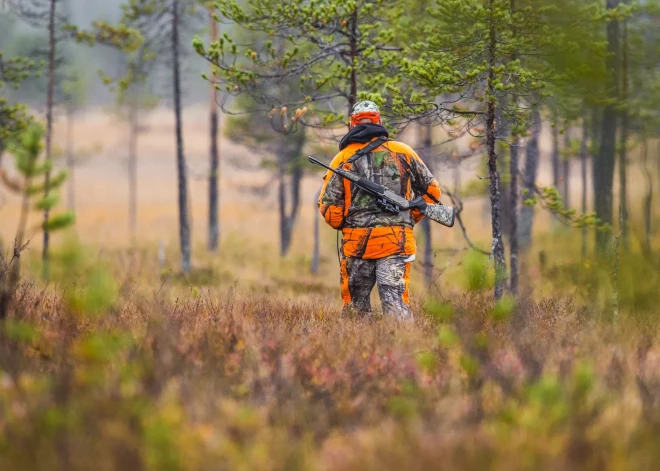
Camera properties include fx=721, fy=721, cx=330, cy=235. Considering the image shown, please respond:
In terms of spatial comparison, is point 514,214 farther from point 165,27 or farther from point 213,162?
point 213,162

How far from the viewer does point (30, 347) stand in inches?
193

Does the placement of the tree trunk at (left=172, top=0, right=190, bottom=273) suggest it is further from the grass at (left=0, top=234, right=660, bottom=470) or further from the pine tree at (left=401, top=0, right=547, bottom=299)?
the grass at (left=0, top=234, right=660, bottom=470)

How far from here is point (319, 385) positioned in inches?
176

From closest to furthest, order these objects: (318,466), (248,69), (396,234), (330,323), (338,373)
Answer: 1. (318,466)
2. (338,373)
3. (330,323)
4. (396,234)
5. (248,69)

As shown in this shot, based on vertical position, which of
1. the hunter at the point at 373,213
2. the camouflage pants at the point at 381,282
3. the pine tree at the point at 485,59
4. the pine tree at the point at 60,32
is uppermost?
the pine tree at the point at 60,32

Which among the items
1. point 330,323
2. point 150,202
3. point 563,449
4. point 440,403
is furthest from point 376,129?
point 150,202

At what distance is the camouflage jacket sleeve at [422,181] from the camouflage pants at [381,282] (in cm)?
59

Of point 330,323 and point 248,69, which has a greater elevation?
point 248,69

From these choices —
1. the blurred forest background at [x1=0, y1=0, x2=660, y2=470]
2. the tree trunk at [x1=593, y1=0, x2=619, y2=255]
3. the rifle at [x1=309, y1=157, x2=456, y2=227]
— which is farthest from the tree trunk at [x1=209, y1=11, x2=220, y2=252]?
the rifle at [x1=309, y1=157, x2=456, y2=227]

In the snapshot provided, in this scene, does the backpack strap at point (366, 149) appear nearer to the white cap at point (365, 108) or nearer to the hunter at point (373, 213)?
the hunter at point (373, 213)

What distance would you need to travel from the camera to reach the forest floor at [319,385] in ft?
10.9

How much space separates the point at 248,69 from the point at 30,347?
6063mm

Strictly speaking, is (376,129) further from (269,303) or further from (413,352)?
(413,352)

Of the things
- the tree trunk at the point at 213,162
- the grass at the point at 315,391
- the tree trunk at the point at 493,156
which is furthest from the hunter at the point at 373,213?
the tree trunk at the point at 213,162
